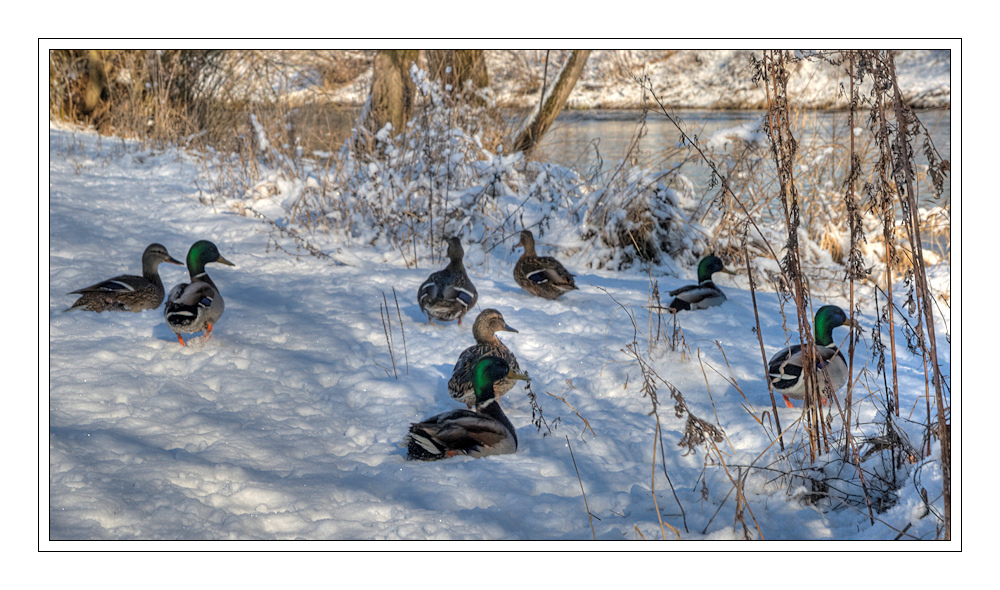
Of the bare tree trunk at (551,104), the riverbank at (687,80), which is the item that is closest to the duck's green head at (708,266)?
the riverbank at (687,80)

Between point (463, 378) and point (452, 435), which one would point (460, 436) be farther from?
Answer: point (463, 378)

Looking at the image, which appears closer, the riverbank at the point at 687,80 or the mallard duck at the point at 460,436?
the mallard duck at the point at 460,436

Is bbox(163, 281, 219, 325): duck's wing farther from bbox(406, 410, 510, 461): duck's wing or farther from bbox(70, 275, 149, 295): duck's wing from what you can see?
bbox(406, 410, 510, 461): duck's wing

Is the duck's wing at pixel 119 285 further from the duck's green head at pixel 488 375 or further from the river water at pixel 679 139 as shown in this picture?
the river water at pixel 679 139

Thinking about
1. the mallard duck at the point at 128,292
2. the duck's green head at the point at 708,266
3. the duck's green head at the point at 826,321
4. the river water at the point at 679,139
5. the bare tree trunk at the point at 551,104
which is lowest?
the duck's green head at the point at 826,321

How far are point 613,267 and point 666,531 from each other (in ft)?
15.4

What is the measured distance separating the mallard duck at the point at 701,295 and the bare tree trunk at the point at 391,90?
16.5ft

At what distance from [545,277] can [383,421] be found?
2.47 m

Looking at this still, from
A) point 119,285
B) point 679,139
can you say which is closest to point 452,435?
point 119,285

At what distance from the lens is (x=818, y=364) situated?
360 centimetres

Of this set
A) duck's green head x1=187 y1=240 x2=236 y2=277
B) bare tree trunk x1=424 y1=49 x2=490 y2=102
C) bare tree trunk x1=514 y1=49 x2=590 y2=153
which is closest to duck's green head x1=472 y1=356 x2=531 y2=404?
duck's green head x1=187 y1=240 x2=236 y2=277

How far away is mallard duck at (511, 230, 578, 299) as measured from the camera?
571 centimetres

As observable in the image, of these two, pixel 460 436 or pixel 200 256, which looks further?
pixel 200 256

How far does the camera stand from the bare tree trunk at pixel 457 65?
8.23 metres
